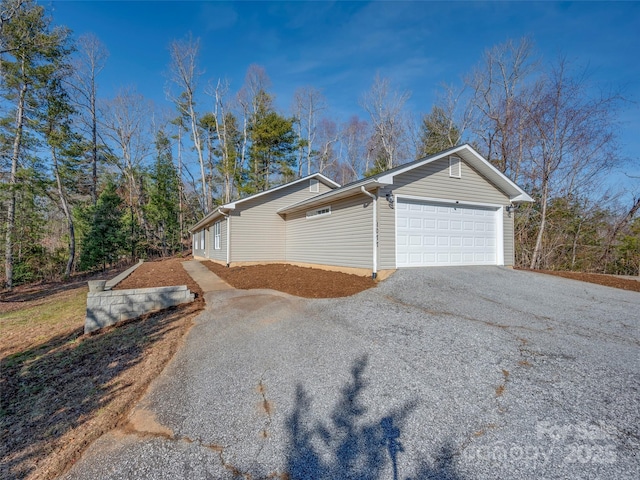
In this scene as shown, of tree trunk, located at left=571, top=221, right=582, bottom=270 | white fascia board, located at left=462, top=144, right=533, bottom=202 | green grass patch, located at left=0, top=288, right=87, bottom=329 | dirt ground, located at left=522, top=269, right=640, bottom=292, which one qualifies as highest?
white fascia board, located at left=462, top=144, right=533, bottom=202

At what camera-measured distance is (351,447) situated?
6.96 feet

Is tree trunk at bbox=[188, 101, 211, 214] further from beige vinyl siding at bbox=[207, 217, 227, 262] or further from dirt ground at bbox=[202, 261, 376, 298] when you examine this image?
dirt ground at bbox=[202, 261, 376, 298]

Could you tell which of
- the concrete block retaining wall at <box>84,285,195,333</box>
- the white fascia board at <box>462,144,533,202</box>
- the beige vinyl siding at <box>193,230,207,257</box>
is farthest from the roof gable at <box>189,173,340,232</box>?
the concrete block retaining wall at <box>84,285,195,333</box>

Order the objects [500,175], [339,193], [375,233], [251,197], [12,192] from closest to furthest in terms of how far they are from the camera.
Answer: [375,233] → [339,193] → [500,175] → [12,192] → [251,197]

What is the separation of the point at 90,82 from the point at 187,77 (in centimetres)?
612

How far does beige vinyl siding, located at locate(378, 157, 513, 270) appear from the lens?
27.3ft

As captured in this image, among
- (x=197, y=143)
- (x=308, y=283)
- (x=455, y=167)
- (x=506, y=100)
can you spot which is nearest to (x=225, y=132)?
(x=197, y=143)

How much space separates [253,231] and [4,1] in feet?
37.8

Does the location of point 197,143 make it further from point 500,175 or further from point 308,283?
point 500,175

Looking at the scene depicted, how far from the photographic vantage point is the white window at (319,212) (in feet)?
34.3

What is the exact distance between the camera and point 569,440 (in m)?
2.11

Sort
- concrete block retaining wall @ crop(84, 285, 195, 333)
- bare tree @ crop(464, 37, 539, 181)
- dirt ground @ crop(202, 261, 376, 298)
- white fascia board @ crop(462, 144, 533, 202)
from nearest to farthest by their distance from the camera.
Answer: concrete block retaining wall @ crop(84, 285, 195, 333) < dirt ground @ crop(202, 261, 376, 298) < white fascia board @ crop(462, 144, 533, 202) < bare tree @ crop(464, 37, 539, 181)

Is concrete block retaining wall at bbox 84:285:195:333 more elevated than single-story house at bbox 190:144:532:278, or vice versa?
single-story house at bbox 190:144:532:278

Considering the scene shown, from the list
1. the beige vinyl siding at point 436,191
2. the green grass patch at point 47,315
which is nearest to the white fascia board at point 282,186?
the beige vinyl siding at point 436,191
